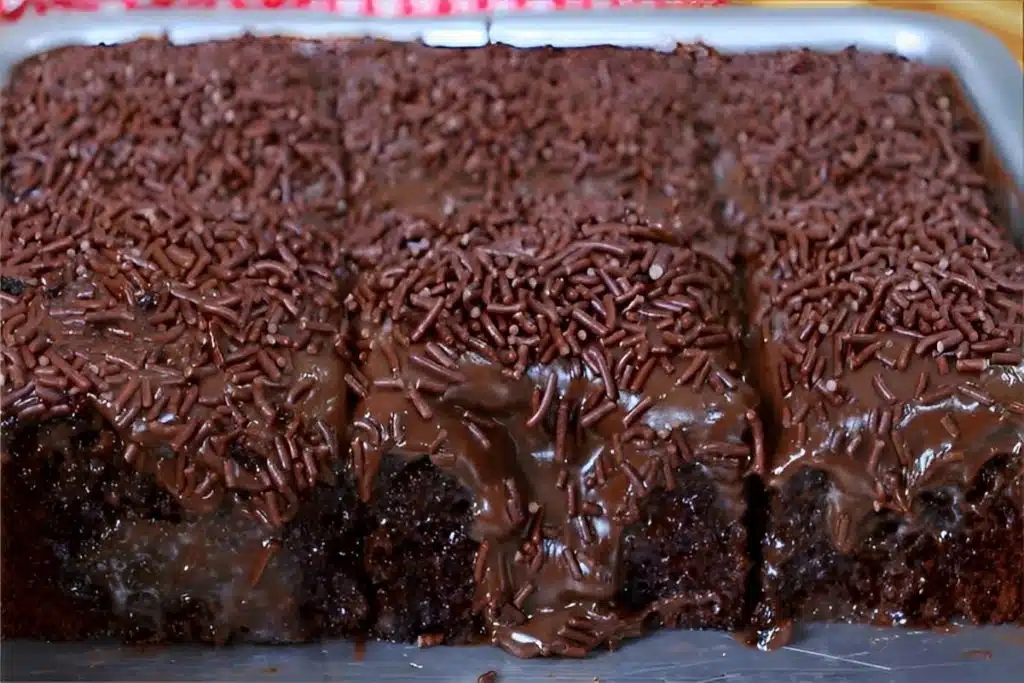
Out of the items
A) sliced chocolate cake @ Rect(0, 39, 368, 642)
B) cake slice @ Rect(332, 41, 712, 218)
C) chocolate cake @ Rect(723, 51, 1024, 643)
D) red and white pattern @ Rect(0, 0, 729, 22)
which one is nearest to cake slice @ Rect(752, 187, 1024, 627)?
chocolate cake @ Rect(723, 51, 1024, 643)

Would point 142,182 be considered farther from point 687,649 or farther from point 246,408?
point 687,649

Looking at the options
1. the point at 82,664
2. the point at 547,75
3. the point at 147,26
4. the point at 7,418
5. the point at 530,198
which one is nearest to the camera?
the point at 7,418

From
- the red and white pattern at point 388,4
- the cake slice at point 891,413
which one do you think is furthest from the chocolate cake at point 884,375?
the red and white pattern at point 388,4

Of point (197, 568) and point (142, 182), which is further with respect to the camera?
point (142, 182)

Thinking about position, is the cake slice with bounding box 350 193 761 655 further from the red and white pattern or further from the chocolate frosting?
the red and white pattern

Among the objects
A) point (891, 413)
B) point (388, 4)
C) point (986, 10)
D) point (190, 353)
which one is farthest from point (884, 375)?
point (388, 4)

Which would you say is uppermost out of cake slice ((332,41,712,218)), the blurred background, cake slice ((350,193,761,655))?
the blurred background

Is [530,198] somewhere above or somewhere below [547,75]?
below

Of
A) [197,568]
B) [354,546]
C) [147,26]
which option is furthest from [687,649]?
[147,26]
